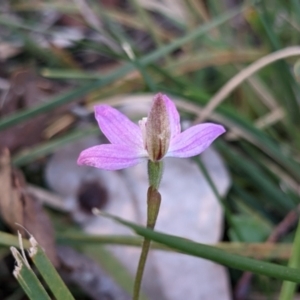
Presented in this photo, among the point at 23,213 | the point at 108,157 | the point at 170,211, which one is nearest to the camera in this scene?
the point at 108,157

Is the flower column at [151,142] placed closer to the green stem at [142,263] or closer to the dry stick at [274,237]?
the green stem at [142,263]

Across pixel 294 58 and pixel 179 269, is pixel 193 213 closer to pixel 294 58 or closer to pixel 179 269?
pixel 179 269

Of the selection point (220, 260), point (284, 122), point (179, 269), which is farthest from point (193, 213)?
point (220, 260)

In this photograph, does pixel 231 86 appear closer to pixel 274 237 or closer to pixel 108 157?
pixel 274 237

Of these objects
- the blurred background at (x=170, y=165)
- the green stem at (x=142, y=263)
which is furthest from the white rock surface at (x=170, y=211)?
the green stem at (x=142, y=263)

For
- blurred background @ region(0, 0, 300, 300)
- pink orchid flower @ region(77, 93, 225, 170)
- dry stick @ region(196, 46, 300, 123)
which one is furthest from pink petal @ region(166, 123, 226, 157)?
dry stick @ region(196, 46, 300, 123)

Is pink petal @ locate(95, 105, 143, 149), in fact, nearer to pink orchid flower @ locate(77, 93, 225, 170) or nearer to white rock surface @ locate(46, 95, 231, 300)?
pink orchid flower @ locate(77, 93, 225, 170)

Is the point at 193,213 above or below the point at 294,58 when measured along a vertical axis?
below

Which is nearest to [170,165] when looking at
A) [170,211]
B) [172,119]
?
[170,211]
